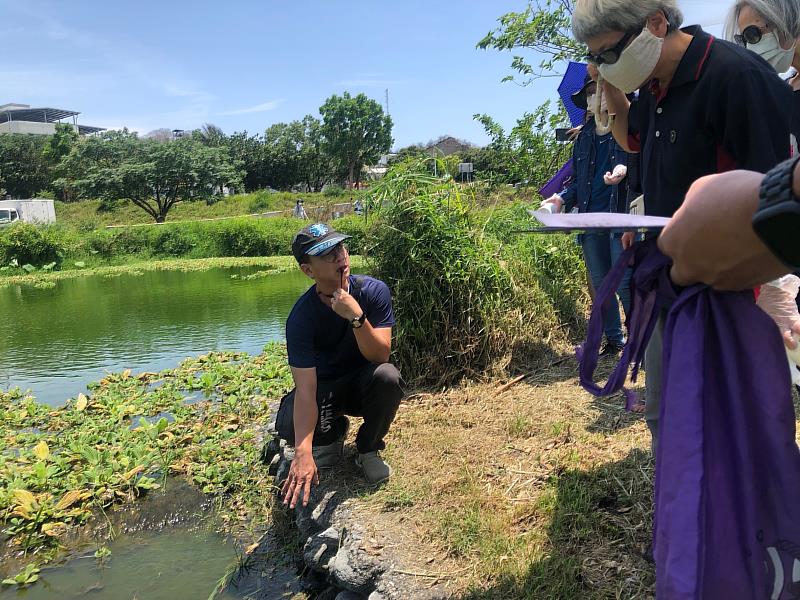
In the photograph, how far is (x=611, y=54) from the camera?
4.94 feet

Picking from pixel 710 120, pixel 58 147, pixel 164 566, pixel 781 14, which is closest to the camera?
pixel 710 120

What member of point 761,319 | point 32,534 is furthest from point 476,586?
point 32,534

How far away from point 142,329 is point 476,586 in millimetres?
6836

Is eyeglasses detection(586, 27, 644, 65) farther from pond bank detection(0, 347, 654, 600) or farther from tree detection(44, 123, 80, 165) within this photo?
tree detection(44, 123, 80, 165)

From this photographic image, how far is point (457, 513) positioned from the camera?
229 cm

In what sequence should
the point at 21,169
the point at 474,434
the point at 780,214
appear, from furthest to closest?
1. the point at 21,169
2. the point at 474,434
3. the point at 780,214

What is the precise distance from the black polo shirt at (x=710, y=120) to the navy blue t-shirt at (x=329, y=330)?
4.53ft

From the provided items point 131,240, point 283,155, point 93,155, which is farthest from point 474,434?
point 283,155

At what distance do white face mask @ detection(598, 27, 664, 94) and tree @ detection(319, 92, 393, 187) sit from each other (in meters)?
38.2

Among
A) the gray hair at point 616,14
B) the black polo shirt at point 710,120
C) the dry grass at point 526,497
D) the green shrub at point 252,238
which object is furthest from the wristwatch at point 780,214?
the green shrub at point 252,238

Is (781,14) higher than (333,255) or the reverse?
higher

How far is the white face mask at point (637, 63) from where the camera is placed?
1459 millimetres

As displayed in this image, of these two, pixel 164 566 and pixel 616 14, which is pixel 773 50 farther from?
pixel 164 566

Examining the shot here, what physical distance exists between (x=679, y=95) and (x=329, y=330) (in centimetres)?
176
